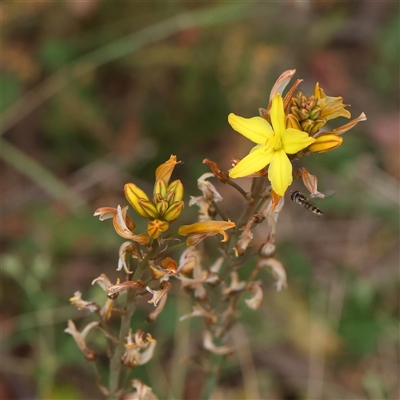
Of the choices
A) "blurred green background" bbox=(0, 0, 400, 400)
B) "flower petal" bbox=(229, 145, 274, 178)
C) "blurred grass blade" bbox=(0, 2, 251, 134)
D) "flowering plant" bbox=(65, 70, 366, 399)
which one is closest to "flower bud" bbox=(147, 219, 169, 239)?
"flowering plant" bbox=(65, 70, 366, 399)

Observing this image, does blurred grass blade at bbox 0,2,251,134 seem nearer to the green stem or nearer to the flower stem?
the green stem

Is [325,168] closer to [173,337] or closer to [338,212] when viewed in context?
[338,212]

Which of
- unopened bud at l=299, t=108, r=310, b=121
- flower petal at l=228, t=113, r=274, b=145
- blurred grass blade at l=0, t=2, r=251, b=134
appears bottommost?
unopened bud at l=299, t=108, r=310, b=121

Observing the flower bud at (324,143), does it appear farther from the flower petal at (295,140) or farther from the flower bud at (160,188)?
the flower bud at (160,188)

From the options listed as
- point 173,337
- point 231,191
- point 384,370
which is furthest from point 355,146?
point 173,337

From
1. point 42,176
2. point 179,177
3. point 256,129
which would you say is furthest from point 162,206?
point 179,177

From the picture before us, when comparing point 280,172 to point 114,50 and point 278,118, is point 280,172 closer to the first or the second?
point 278,118
